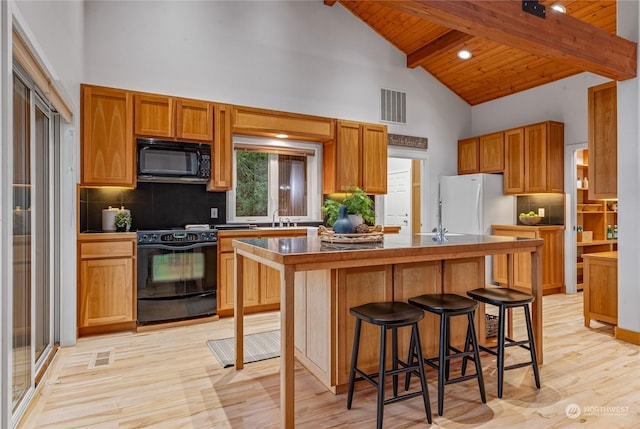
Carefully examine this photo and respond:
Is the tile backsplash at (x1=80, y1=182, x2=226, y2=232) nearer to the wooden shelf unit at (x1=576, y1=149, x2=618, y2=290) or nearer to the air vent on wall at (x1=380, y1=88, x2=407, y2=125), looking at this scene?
the air vent on wall at (x1=380, y1=88, x2=407, y2=125)

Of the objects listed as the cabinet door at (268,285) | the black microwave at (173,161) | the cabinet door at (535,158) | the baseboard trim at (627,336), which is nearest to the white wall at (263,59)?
the black microwave at (173,161)

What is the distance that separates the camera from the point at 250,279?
4.39 meters

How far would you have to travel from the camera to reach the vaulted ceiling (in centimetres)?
284

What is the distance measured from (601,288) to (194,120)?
4.52 metres

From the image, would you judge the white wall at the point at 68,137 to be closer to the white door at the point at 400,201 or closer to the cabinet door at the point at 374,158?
the cabinet door at the point at 374,158

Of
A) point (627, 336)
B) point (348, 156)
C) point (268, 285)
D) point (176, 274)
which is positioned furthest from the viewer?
point (348, 156)

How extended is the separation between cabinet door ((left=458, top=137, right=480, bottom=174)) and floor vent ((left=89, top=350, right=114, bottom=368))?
18.3 ft

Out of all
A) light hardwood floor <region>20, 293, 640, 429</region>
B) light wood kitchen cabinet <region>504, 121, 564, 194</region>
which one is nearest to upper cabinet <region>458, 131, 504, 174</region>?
light wood kitchen cabinet <region>504, 121, 564, 194</region>

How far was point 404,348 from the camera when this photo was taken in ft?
8.89

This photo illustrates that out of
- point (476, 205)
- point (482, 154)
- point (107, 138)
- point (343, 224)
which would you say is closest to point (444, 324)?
point (343, 224)

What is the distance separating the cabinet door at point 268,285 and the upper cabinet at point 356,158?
1388mm

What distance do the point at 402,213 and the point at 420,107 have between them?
213 centimetres

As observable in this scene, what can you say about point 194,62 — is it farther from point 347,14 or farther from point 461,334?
point 461,334

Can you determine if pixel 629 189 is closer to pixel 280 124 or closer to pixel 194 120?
pixel 280 124
